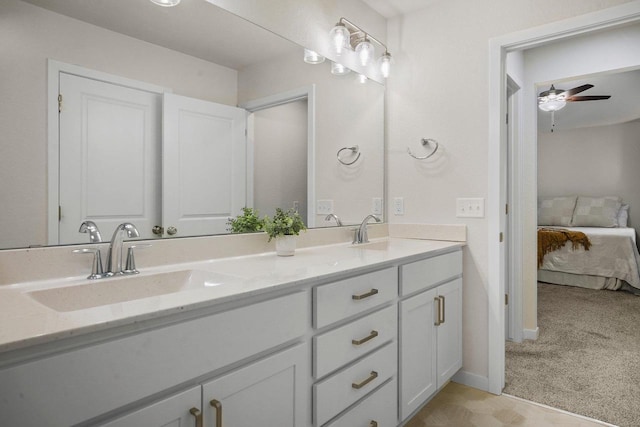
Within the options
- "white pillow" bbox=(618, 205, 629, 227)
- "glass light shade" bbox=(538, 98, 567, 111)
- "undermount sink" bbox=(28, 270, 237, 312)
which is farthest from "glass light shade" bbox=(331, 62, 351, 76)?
"white pillow" bbox=(618, 205, 629, 227)

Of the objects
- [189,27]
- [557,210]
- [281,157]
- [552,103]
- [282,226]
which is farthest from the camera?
[557,210]

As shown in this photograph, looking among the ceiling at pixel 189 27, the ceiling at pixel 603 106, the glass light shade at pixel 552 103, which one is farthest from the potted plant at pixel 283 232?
the glass light shade at pixel 552 103

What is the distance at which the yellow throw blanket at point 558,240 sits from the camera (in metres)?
4.98

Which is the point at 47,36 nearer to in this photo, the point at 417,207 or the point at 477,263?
the point at 417,207

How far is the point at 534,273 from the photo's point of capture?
3.06m

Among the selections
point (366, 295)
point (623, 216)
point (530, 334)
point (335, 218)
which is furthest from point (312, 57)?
point (623, 216)

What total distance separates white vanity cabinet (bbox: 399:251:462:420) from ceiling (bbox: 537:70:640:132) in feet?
8.92

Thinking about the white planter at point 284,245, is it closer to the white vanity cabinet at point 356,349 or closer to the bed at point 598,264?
the white vanity cabinet at point 356,349

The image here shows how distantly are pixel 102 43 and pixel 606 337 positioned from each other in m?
3.87

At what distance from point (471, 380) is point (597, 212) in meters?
5.28

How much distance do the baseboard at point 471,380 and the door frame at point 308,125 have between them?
50.8 inches

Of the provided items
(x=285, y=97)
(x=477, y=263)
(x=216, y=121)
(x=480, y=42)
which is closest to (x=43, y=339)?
(x=216, y=121)

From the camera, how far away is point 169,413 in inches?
34.1

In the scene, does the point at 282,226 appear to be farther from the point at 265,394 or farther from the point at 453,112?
the point at 453,112
